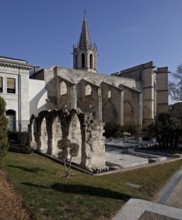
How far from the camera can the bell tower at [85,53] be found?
52575 mm

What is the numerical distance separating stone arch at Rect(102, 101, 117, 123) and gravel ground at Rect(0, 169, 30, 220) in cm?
3125

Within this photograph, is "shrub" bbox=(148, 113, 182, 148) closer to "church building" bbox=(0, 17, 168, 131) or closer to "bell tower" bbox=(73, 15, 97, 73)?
"church building" bbox=(0, 17, 168, 131)

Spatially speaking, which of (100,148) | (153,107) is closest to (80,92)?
(153,107)

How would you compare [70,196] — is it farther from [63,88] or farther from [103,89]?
[103,89]

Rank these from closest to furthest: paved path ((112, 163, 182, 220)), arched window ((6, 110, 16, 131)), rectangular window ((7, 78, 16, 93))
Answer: paved path ((112, 163, 182, 220)) → arched window ((6, 110, 16, 131)) → rectangular window ((7, 78, 16, 93))

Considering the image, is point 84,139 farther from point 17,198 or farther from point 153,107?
point 153,107

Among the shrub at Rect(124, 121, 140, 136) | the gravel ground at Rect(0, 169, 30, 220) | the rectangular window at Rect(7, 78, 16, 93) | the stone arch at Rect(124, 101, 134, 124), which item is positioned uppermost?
the rectangular window at Rect(7, 78, 16, 93)

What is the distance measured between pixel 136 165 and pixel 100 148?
267cm

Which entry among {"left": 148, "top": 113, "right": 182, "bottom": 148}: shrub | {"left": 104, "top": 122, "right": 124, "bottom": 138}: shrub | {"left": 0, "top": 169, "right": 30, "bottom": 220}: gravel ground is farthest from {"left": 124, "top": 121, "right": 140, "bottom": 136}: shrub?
{"left": 0, "top": 169, "right": 30, "bottom": 220}: gravel ground

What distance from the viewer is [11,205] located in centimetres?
600

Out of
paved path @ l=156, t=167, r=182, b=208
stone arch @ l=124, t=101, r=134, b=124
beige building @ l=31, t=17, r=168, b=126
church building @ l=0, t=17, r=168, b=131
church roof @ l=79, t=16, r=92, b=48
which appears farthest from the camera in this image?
church roof @ l=79, t=16, r=92, b=48

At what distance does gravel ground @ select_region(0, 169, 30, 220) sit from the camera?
18.0 ft

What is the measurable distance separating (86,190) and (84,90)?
29586mm

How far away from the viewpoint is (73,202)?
264 inches
